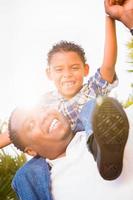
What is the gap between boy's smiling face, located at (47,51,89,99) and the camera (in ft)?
5.27

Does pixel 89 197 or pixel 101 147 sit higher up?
pixel 101 147

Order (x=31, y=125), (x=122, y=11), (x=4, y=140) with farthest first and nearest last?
(x=4, y=140), (x=31, y=125), (x=122, y=11)

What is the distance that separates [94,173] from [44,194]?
18 centimetres

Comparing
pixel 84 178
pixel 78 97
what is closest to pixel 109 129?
pixel 84 178

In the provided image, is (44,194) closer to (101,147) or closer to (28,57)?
(101,147)

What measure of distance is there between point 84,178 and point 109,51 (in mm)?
451

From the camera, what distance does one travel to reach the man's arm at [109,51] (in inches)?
53.7

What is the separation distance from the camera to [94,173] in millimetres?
1120

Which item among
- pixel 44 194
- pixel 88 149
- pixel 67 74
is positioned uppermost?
pixel 67 74

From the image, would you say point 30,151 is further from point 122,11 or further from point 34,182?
point 122,11

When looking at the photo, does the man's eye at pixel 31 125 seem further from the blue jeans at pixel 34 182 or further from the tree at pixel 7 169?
the tree at pixel 7 169

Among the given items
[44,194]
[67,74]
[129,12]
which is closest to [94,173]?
[44,194]

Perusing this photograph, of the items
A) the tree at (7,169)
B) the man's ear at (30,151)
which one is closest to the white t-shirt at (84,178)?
the man's ear at (30,151)

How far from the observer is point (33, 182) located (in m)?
1.23
